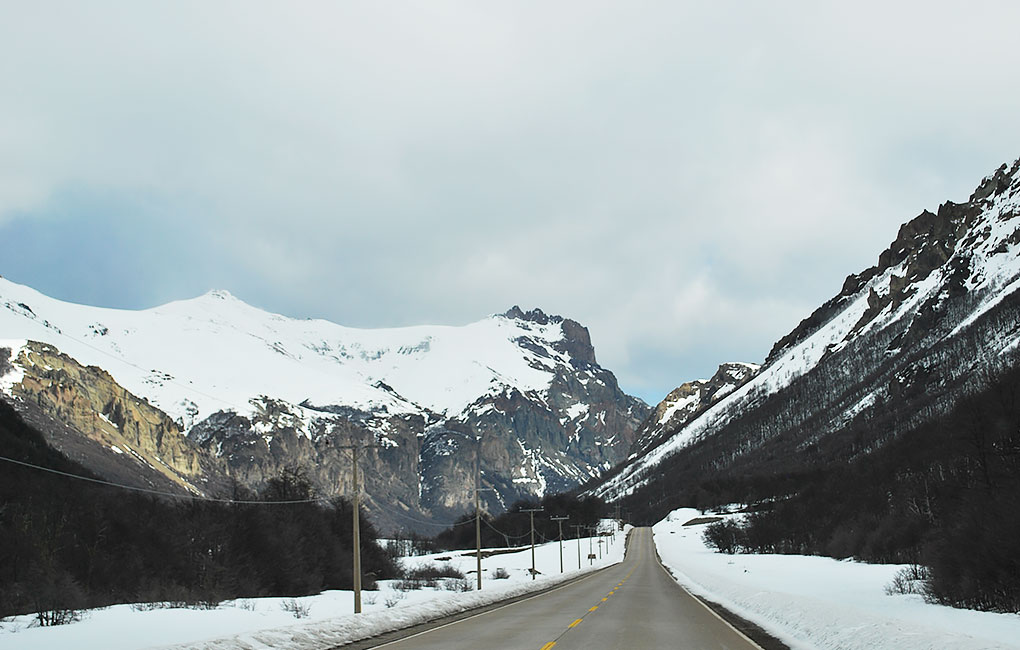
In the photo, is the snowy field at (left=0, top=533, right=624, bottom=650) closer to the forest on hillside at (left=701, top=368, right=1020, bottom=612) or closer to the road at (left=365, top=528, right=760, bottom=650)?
the road at (left=365, top=528, right=760, bottom=650)

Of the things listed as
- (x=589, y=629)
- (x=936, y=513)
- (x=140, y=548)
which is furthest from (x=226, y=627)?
(x=936, y=513)

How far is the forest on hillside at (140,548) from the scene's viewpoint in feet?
151

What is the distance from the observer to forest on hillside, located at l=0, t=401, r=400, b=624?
46.0 metres

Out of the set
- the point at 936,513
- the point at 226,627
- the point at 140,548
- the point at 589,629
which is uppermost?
the point at 936,513

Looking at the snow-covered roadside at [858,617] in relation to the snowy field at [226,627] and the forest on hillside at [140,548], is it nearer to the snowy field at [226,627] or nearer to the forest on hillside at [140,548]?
the snowy field at [226,627]

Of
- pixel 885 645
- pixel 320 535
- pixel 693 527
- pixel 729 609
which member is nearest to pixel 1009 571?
pixel 729 609

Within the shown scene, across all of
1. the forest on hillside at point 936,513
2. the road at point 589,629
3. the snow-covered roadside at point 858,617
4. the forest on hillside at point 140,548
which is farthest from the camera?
the forest on hillside at point 140,548

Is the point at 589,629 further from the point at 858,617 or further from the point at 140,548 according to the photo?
the point at 140,548

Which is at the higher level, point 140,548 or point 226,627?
point 140,548

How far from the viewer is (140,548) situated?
58.3 m

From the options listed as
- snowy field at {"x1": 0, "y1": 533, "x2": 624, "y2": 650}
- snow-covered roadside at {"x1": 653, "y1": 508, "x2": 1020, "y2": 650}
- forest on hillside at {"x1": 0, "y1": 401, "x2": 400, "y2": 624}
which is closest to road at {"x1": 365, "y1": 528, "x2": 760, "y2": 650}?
snow-covered roadside at {"x1": 653, "y1": 508, "x2": 1020, "y2": 650}

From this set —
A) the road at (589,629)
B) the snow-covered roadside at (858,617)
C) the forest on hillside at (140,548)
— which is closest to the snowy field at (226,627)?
the road at (589,629)

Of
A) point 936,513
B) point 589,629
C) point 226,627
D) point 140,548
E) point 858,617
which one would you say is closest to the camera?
point 858,617

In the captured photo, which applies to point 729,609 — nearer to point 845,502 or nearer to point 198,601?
point 198,601
